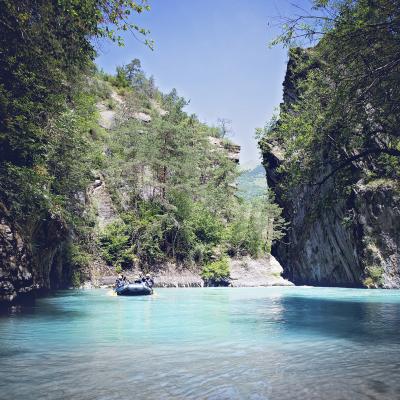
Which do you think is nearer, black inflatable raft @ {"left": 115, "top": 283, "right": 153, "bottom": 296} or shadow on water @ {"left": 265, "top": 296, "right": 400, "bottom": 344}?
shadow on water @ {"left": 265, "top": 296, "right": 400, "bottom": 344}

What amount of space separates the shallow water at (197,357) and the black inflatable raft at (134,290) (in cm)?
819

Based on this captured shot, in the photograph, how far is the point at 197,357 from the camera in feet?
24.9

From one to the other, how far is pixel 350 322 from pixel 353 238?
62.5 ft

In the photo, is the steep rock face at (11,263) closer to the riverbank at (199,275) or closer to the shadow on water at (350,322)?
the shadow on water at (350,322)

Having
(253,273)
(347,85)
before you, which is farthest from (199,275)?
(347,85)

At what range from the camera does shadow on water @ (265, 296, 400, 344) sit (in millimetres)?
10250

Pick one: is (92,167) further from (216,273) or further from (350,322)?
(350,322)

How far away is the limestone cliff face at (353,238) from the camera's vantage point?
28312 mm

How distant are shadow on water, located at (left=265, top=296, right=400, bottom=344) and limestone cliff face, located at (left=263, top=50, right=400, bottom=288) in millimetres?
7153

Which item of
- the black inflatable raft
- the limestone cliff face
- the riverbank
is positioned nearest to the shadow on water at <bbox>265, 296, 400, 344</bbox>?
the limestone cliff face

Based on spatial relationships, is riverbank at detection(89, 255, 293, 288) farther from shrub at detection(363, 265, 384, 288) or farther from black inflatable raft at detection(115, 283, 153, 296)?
shrub at detection(363, 265, 384, 288)

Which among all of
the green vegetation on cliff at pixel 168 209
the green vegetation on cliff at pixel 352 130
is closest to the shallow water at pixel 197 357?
the green vegetation on cliff at pixel 352 130

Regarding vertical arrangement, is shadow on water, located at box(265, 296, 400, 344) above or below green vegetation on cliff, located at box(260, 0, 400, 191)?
below

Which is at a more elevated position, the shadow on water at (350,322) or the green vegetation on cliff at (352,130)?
the green vegetation on cliff at (352,130)
